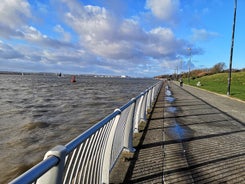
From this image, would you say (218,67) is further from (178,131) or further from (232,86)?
(178,131)

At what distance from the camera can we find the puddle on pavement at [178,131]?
6.90 m

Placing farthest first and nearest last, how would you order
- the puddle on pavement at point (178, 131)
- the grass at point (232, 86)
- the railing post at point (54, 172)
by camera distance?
the grass at point (232, 86), the puddle on pavement at point (178, 131), the railing post at point (54, 172)

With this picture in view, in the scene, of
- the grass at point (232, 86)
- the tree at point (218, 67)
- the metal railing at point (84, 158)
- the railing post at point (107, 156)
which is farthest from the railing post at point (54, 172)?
the tree at point (218, 67)

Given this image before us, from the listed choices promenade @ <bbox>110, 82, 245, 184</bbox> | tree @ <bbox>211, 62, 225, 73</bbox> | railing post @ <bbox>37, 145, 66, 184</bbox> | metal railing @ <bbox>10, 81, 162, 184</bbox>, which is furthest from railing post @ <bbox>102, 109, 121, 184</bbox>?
tree @ <bbox>211, 62, 225, 73</bbox>

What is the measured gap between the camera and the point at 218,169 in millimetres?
4586

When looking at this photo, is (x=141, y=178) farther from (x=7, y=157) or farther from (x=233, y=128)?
(x=233, y=128)

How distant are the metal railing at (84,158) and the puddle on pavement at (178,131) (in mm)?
1945

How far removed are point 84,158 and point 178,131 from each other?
17.7 feet

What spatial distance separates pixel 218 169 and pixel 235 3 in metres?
24.4

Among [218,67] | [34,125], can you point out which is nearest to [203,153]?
[34,125]

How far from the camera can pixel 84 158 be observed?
2.70 m

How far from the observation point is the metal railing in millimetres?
1644

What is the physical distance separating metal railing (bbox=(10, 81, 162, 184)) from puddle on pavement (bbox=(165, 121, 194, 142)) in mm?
1945

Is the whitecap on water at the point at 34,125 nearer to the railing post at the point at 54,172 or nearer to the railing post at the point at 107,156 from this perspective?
the railing post at the point at 107,156
